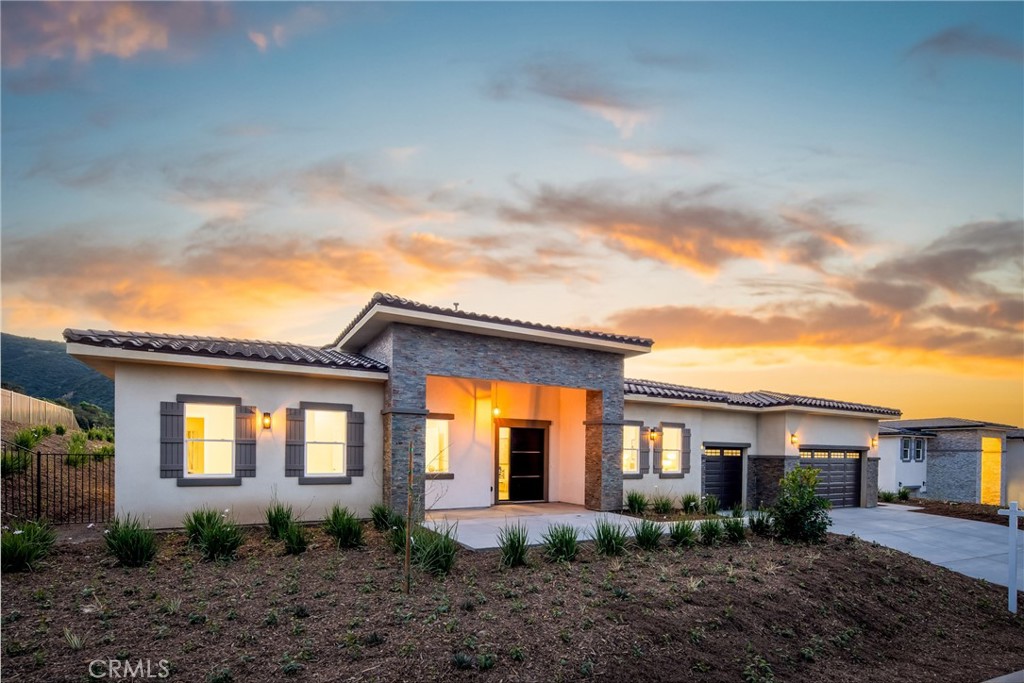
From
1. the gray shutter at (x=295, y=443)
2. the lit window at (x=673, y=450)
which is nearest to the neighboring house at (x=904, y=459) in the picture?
the lit window at (x=673, y=450)

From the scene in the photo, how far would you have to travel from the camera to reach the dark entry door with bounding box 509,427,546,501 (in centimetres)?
1773

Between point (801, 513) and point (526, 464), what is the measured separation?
7.74 m

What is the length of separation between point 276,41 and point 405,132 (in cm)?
317

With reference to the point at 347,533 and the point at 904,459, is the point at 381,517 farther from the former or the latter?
the point at 904,459

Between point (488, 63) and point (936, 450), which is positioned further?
point (936, 450)

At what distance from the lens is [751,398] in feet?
73.2

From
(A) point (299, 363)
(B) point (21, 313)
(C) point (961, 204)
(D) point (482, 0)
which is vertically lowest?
(A) point (299, 363)

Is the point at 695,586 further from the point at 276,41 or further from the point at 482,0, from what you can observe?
the point at 276,41

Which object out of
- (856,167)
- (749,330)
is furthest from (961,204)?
(749,330)

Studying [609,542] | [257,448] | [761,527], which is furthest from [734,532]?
[257,448]

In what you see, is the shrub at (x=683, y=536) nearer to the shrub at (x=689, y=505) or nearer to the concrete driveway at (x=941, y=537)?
the shrub at (x=689, y=505)

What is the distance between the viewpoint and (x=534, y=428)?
18.1m

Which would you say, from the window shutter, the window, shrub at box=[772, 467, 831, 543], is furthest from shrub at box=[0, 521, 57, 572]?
the window

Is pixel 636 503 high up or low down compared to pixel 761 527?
down
